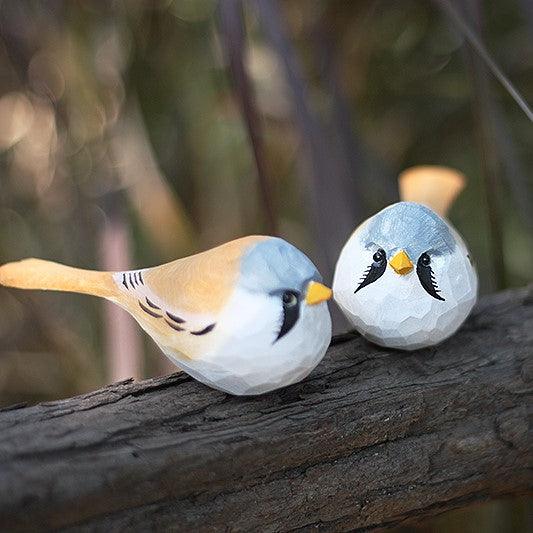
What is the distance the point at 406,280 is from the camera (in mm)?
444

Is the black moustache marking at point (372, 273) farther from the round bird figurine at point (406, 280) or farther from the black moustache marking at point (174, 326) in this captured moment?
the black moustache marking at point (174, 326)

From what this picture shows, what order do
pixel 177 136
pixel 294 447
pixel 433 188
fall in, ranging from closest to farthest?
pixel 294 447 < pixel 433 188 < pixel 177 136

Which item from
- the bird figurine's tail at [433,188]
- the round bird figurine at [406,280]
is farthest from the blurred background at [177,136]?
the round bird figurine at [406,280]

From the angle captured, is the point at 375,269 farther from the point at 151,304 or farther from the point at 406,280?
the point at 151,304

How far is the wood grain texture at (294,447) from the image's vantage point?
0.34m

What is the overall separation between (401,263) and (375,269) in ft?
0.07

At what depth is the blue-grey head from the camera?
15.4 inches

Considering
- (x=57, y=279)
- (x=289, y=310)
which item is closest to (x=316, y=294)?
(x=289, y=310)

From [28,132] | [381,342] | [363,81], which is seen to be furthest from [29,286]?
[363,81]

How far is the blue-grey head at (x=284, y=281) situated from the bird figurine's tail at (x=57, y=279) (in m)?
0.09

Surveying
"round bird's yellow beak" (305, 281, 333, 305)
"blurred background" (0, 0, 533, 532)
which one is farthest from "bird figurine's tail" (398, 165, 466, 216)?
"round bird's yellow beak" (305, 281, 333, 305)

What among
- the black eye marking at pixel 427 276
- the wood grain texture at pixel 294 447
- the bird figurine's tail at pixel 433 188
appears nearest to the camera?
the wood grain texture at pixel 294 447

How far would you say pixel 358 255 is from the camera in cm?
46

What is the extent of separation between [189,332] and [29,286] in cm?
10
